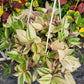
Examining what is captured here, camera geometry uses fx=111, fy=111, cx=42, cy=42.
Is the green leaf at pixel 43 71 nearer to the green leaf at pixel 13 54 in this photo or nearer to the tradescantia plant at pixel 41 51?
the tradescantia plant at pixel 41 51

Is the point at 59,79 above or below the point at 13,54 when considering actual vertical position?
below

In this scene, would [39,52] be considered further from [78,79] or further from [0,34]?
[78,79]

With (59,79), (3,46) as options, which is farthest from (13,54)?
(59,79)

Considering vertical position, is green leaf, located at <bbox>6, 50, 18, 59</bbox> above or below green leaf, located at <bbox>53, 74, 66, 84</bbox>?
above

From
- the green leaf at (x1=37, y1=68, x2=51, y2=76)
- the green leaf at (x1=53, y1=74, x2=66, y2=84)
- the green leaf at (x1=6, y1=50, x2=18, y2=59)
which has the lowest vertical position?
the green leaf at (x1=53, y1=74, x2=66, y2=84)

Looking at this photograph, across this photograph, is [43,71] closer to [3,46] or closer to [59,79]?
[59,79]

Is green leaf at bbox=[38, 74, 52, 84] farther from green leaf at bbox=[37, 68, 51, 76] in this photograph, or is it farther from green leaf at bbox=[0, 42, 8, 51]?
green leaf at bbox=[0, 42, 8, 51]

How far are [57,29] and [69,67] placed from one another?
0.21 meters

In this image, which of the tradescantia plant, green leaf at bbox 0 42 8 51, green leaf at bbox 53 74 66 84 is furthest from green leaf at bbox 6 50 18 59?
green leaf at bbox 53 74 66 84

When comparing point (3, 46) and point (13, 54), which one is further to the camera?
point (3, 46)

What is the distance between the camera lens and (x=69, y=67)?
0.54 m

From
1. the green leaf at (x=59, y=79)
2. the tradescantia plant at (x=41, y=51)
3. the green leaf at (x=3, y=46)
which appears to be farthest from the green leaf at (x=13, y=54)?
the green leaf at (x=59, y=79)

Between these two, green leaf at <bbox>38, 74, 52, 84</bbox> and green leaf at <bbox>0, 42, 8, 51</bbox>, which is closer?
green leaf at <bbox>38, 74, 52, 84</bbox>

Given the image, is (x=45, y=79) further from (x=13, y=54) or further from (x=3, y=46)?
(x=3, y=46)
